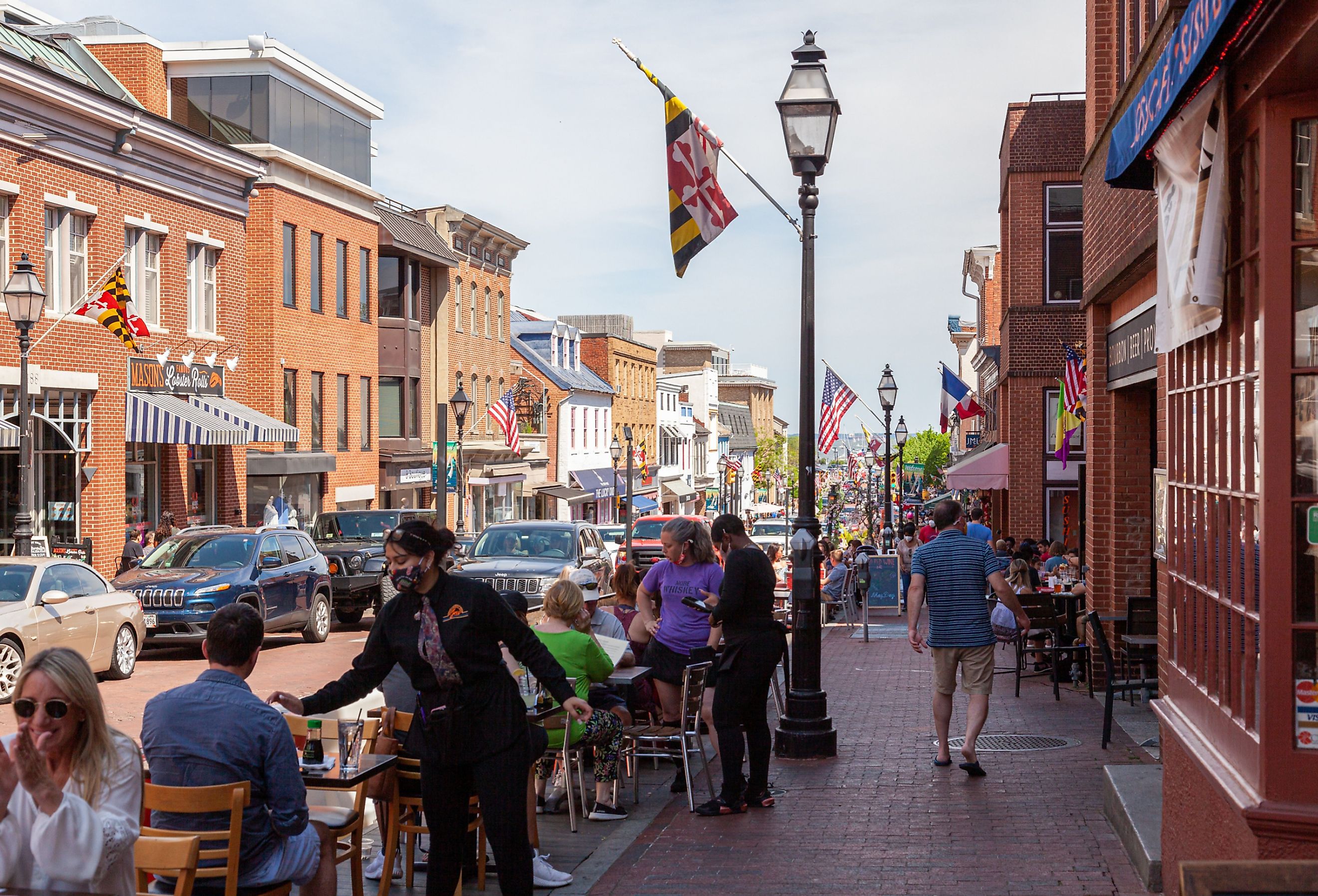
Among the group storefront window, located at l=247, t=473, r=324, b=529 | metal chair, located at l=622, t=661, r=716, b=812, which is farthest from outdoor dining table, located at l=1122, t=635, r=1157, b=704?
storefront window, located at l=247, t=473, r=324, b=529

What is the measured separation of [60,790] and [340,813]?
2163 mm

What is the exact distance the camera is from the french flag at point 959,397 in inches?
1468

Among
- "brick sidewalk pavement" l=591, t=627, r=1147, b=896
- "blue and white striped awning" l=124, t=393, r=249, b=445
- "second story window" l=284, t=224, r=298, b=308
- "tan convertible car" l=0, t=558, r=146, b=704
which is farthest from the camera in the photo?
"second story window" l=284, t=224, r=298, b=308

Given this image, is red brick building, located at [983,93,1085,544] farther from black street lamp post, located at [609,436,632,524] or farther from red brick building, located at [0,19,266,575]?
black street lamp post, located at [609,436,632,524]

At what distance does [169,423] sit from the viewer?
89.5ft

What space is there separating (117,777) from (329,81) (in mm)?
35739

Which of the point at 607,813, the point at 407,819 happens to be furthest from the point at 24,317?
the point at 407,819

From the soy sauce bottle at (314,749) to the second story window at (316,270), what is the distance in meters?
31.6

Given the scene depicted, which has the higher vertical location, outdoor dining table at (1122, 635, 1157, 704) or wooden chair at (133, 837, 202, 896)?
wooden chair at (133, 837, 202, 896)

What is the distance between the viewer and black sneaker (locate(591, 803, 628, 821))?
28.6ft

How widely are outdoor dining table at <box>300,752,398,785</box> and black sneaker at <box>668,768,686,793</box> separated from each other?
12.1 ft

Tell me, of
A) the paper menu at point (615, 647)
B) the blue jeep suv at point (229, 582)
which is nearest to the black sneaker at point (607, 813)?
the paper menu at point (615, 647)

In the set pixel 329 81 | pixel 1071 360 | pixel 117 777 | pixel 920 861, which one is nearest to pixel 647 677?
pixel 920 861

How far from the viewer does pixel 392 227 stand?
42.3m
